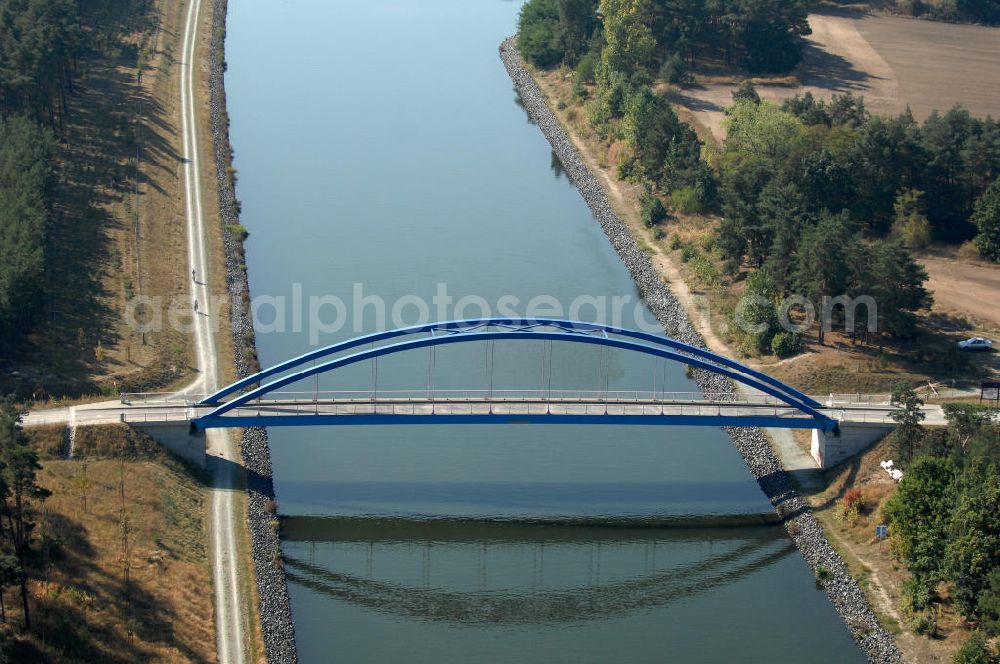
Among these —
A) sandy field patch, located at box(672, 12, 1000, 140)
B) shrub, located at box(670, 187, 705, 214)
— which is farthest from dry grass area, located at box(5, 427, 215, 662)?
sandy field patch, located at box(672, 12, 1000, 140)

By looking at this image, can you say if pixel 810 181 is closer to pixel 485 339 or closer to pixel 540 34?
pixel 485 339

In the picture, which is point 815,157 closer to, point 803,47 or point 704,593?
point 704,593

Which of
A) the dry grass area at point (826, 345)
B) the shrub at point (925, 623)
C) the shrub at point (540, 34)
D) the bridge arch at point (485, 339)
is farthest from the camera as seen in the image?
the shrub at point (540, 34)

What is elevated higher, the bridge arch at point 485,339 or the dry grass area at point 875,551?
the bridge arch at point 485,339

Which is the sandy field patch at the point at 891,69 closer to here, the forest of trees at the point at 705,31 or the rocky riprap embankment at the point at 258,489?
the forest of trees at the point at 705,31

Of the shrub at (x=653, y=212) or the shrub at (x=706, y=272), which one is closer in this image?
the shrub at (x=706, y=272)

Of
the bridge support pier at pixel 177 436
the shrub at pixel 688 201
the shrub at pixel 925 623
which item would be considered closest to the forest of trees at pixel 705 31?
the shrub at pixel 688 201

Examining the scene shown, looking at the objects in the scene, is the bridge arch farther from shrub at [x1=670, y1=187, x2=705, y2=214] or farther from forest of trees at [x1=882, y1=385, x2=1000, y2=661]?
shrub at [x1=670, y1=187, x2=705, y2=214]
